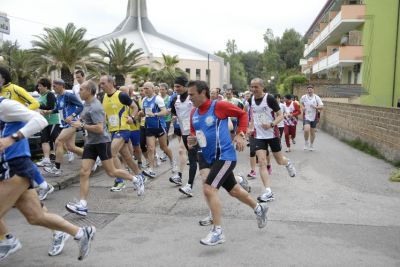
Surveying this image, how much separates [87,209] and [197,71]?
284 feet

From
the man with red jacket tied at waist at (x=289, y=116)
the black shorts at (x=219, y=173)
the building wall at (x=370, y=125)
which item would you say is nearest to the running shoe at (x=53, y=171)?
the black shorts at (x=219, y=173)

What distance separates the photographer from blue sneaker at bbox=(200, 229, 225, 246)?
4.98m

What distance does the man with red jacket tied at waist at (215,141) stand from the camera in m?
5.10

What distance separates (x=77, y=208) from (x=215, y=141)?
229cm

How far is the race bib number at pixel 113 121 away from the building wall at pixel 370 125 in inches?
278

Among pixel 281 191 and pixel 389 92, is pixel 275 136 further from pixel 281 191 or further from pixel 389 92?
pixel 389 92

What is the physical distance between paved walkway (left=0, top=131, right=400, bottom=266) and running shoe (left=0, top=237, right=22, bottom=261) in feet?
0.23

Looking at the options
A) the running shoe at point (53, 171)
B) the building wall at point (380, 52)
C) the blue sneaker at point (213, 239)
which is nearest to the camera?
the blue sneaker at point (213, 239)

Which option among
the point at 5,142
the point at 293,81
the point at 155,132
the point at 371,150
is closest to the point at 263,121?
the point at 155,132

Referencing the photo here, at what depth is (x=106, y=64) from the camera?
38.1 meters

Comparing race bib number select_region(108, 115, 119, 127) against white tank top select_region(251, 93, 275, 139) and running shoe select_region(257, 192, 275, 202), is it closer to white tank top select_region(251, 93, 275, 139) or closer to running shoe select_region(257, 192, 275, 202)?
white tank top select_region(251, 93, 275, 139)

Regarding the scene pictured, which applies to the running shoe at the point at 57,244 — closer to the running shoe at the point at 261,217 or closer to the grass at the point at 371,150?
the running shoe at the point at 261,217

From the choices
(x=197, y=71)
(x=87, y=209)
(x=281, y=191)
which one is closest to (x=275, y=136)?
(x=281, y=191)

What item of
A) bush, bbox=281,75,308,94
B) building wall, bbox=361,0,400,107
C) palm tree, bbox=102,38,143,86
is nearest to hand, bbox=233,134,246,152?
building wall, bbox=361,0,400,107
